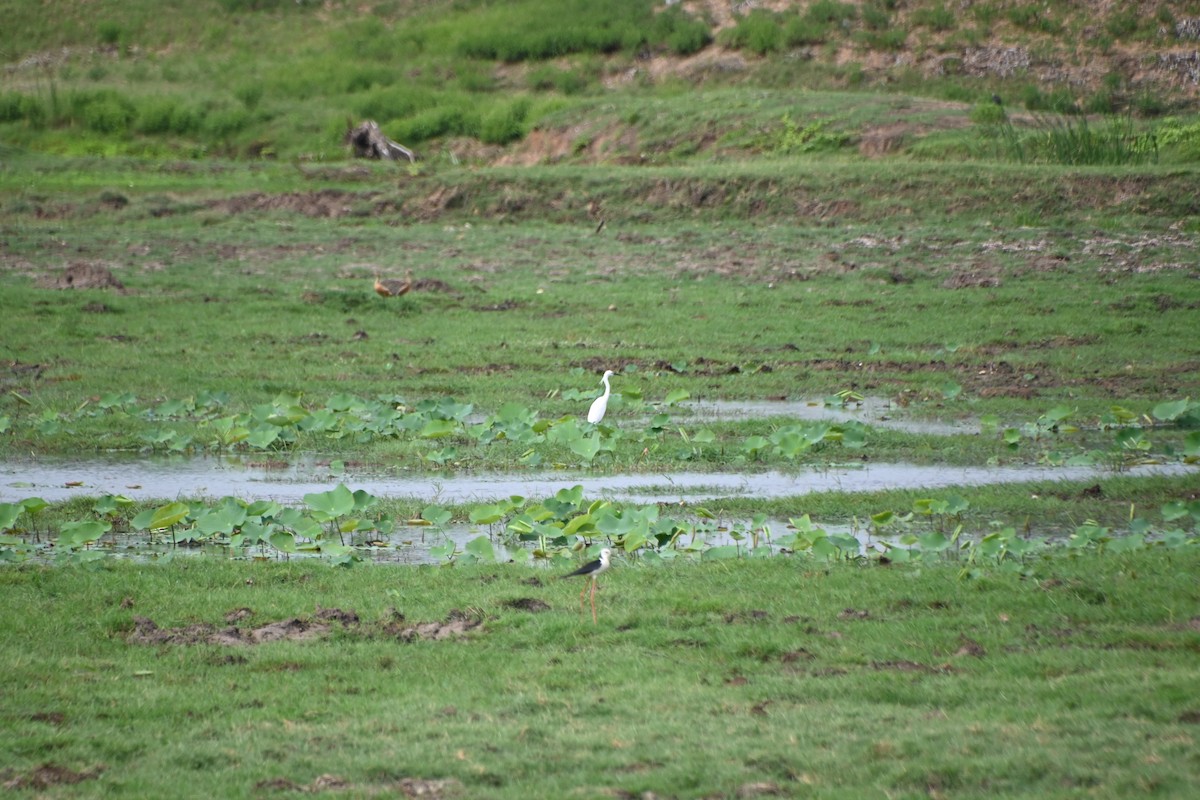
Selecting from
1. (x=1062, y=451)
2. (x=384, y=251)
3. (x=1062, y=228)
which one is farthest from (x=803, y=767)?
(x=384, y=251)

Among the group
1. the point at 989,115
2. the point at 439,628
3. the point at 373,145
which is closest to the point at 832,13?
the point at 989,115

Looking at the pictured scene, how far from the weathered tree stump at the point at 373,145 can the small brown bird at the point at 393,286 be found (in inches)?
475

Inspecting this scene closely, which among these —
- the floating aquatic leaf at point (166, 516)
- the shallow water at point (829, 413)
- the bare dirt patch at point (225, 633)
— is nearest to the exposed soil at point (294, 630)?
the bare dirt patch at point (225, 633)

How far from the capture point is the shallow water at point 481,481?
952 cm

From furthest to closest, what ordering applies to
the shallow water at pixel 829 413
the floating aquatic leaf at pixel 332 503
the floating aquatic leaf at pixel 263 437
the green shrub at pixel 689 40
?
the green shrub at pixel 689 40 < the shallow water at pixel 829 413 < the floating aquatic leaf at pixel 263 437 < the floating aquatic leaf at pixel 332 503

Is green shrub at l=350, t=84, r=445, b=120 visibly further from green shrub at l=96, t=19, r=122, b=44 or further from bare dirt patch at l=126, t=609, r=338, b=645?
bare dirt patch at l=126, t=609, r=338, b=645

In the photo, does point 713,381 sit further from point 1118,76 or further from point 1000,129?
point 1118,76

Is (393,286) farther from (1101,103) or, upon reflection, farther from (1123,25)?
(1123,25)

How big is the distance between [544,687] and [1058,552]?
10.9 feet

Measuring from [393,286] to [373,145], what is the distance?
1353 cm

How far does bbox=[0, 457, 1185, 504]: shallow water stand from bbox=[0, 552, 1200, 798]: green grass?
6.76 feet

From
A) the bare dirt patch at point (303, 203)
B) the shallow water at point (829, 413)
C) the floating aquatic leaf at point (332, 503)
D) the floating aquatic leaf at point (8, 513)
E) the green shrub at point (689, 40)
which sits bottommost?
the bare dirt patch at point (303, 203)

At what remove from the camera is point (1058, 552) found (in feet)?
24.6

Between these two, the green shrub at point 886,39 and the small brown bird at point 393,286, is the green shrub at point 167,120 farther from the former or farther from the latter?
the small brown bird at point 393,286
